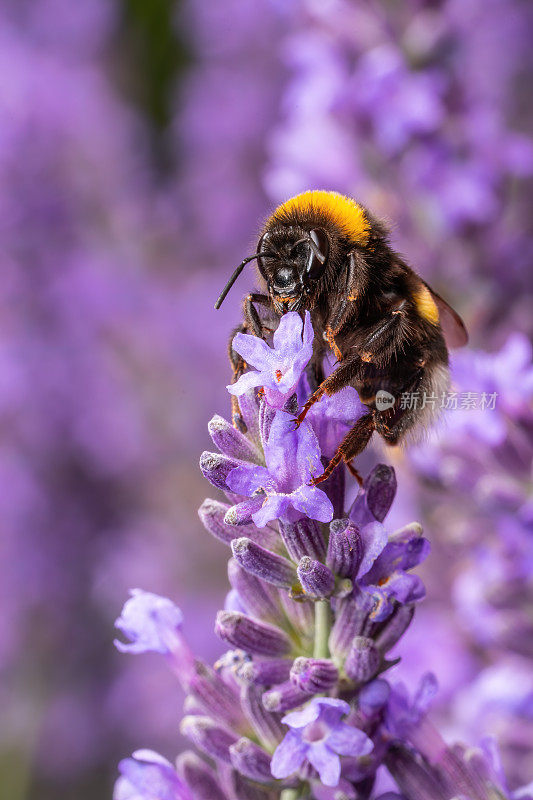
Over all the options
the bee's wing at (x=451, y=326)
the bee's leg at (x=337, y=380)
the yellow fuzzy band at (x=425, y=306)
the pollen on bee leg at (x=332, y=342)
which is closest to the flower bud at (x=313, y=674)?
the bee's leg at (x=337, y=380)

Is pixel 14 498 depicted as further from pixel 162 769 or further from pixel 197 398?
pixel 162 769

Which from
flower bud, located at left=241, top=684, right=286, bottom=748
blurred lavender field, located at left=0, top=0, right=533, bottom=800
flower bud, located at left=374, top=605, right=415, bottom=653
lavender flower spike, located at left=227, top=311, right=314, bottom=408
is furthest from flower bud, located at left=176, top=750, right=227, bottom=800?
blurred lavender field, located at left=0, top=0, right=533, bottom=800

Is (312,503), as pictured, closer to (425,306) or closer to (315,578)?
(315,578)

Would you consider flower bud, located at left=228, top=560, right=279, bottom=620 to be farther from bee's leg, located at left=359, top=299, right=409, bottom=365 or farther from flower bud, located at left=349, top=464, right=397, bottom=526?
bee's leg, located at left=359, top=299, right=409, bottom=365

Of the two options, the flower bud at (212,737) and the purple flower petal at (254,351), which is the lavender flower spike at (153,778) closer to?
the flower bud at (212,737)

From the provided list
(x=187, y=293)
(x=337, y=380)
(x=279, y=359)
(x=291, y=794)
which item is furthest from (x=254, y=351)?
(x=187, y=293)

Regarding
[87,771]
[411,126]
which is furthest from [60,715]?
[411,126]

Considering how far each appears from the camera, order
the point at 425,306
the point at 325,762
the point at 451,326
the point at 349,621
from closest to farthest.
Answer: the point at 325,762
the point at 349,621
the point at 425,306
the point at 451,326

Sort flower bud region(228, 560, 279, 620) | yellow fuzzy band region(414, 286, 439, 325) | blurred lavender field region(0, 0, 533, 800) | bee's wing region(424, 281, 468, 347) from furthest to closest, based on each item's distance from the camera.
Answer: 1. blurred lavender field region(0, 0, 533, 800)
2. bee's wing region(424, 281, 468, 347)
3. yellow fuzzy band region(414, 286, 439, 325)
4. flower bud region(228, 560, 279, 620)
